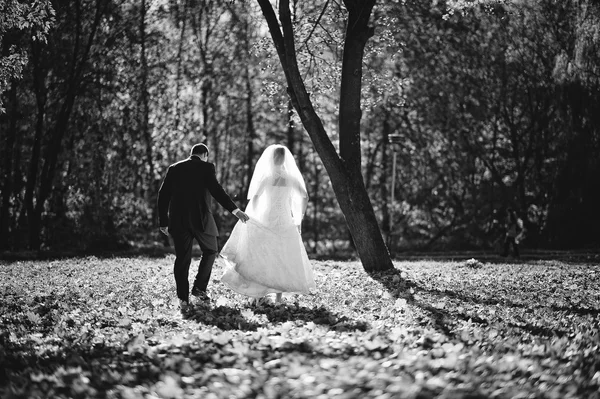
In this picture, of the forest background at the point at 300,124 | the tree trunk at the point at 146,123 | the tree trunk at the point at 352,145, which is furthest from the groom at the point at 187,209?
the tree trunk at the point at 146,123

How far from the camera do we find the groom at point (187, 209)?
9648 millimetres

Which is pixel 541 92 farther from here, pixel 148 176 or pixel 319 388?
pixel 319 388

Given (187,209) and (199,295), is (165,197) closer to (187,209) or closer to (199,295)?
(187,209)

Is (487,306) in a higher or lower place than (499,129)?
lower

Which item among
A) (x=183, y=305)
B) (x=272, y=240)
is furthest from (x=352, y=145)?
(x=183, y=305)

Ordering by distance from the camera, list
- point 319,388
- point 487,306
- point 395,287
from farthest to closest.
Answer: point 395,287
point 487,306
point 319,388

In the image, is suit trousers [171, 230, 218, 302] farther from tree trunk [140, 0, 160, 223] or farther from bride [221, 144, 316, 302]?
tree trunk [140, 0, 160, 223]

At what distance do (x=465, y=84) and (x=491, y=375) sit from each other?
26894 millimetres

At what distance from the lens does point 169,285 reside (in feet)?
39.7

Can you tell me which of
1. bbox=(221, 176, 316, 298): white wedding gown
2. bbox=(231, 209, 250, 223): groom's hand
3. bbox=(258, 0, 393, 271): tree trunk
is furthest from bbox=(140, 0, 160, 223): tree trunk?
bbox=(231, 209, 250, 223): groom's hand

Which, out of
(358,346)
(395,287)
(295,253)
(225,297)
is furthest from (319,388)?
(395,287)

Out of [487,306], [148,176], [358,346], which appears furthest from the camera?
[148,176]

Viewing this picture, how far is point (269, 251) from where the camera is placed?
389 inches

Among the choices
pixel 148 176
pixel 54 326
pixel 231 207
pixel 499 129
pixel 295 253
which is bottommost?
pixel 54 326
